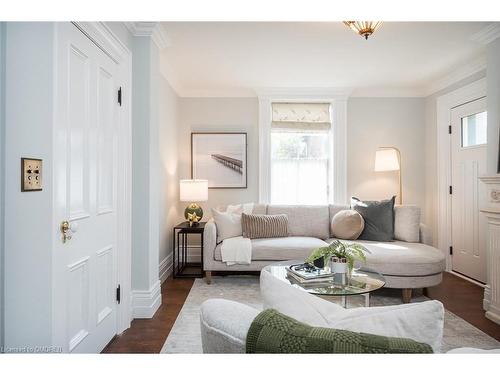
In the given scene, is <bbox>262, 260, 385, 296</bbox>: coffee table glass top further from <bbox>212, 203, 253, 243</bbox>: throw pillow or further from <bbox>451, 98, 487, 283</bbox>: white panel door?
<bbox>451, 98, 487, 283</bbox>: white panel door

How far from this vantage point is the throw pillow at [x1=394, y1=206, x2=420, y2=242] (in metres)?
3.53

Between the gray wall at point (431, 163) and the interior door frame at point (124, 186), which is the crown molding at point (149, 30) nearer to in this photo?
the interior door frame at point (124, 186)

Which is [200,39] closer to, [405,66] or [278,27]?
[278,27]

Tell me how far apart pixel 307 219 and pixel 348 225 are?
1.88ft

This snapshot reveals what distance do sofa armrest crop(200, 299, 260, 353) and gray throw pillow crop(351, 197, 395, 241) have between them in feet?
10.7

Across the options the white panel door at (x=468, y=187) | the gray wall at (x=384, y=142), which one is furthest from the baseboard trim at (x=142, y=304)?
the white panel door at (x=468, y=187)

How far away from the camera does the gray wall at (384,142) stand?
4.51 metres

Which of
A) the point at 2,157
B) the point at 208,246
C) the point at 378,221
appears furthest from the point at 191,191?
the point at 2,157

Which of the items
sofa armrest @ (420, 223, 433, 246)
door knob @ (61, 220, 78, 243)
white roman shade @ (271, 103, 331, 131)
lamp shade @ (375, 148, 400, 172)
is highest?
white roman shade @ (271, 103, 331, 131)

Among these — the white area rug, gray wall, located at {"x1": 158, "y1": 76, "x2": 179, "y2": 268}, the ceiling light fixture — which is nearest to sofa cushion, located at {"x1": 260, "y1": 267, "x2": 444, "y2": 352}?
the white area rug

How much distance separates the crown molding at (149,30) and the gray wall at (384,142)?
2.93 meters

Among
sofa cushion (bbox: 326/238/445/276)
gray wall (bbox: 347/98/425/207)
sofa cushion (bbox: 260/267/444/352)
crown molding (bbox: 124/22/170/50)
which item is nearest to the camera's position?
sofa cushion (bbox: 260/267/444/352)

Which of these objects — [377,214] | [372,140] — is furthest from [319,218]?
[372,140]

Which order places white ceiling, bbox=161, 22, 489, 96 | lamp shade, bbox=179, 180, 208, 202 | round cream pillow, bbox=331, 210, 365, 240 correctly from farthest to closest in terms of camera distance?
lamp shade, bbox=179, 180, 208, 202
round cream pillow, bbox=331, 210, 365, 240
white ceiling, bbox=161, 22, 489, 96
